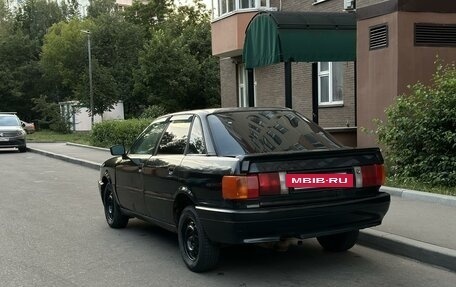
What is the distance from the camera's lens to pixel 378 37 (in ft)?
36.2

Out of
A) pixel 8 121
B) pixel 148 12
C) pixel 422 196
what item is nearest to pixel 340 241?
pixel 422 196

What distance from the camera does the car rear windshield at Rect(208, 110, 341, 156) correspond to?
17.9 ft

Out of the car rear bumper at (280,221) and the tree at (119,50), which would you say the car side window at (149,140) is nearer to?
the car rear bumper at (280,221)

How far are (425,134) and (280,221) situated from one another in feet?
16.8

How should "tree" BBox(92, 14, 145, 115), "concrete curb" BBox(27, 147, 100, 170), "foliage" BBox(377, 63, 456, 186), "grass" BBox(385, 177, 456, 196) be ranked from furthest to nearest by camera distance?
"tree" BBox(92, 14, 145, 115) < "concrete curb" BBox(27, 147, 100, 170) < "foliage" BBox(377, 63, 456, 186) < "grass" BBox(385, 177, 456, 196)

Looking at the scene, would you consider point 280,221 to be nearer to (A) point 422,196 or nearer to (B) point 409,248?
(B) point 409,248

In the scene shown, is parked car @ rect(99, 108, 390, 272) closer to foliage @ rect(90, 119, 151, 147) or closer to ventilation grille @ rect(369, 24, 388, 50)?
ventilation grille @ rect(369, 24, 388, 50)

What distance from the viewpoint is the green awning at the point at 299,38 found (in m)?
12.3

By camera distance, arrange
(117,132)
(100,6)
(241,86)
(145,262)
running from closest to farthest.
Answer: (145,262), (117,132), (241,86), (100,6)

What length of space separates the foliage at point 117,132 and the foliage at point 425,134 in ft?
39.0

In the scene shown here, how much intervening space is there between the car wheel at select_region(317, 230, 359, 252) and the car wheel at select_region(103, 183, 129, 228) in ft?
9.73

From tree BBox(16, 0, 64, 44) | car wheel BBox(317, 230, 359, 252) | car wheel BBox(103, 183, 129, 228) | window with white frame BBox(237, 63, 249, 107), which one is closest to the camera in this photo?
car wheel BBox(317, 230, 359, 252)

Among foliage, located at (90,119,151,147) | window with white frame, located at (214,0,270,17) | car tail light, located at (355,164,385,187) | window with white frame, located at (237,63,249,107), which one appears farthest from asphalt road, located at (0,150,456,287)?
window with white frame, located at (237,63,249,107)

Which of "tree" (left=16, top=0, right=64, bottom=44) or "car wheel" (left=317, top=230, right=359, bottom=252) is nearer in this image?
"car wheel" (left=317, top=230, right=359, bottom=252)
